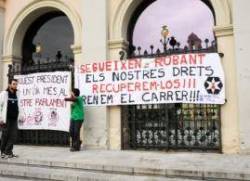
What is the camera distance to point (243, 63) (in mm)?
8102

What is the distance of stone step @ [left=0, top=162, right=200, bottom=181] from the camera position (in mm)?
6664

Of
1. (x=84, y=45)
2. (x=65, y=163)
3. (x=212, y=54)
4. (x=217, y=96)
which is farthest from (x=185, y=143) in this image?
(x=84, y=45)

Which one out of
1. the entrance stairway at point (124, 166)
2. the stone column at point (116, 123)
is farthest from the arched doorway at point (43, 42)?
the entrance stairway at point (124, 166)

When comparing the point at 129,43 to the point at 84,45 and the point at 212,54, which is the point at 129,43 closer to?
the point at 84,45

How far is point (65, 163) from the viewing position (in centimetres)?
752

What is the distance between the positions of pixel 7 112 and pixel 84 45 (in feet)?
8.96

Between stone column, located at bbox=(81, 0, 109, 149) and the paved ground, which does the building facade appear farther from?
the paved ground

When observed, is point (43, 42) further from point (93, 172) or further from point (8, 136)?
point (93, 172)

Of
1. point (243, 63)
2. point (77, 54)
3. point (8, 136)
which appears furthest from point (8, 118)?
point (243, 63)

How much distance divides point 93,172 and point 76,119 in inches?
93.4

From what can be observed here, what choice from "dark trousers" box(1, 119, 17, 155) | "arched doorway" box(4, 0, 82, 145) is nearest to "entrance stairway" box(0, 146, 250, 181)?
"dark trousers" box(1, 119, 17, 155)

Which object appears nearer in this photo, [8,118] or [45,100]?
[8,118]

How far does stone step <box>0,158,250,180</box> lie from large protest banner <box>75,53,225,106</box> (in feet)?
7.81

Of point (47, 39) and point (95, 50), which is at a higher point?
point (47, 39)
